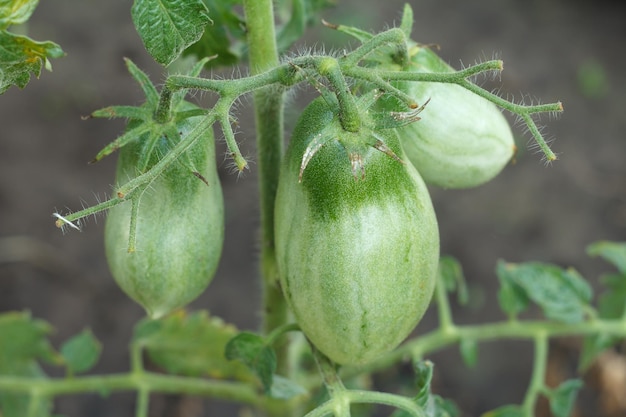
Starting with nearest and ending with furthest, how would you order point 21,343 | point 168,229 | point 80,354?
point 168,229, point 80,354, point 21,343

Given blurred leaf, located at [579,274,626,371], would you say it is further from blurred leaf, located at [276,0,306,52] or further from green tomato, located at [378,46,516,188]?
blurred leaf, located at [276,0,306,52]

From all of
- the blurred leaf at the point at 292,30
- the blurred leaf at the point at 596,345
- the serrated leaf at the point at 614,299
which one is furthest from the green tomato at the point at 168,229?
the serrated leaf at the point at 614,299

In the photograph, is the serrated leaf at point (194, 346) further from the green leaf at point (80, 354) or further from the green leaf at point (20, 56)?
the green leaf at point (20, 56)

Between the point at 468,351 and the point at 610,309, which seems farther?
the point at 610,309

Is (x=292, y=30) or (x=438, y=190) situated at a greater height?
(x=438, y=190)

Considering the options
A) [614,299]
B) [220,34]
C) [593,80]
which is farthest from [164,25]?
Answer: [593,80]

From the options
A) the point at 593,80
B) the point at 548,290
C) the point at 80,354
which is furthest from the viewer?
the point at 593,80

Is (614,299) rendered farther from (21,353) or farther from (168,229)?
(21,353)
